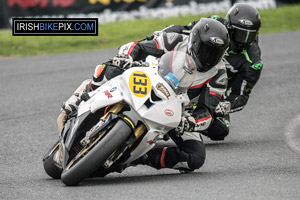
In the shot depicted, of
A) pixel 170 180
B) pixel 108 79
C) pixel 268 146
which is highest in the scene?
pixel 108 79

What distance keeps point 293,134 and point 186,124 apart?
2.84 meters

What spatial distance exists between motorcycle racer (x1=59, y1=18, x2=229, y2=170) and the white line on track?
1.58 metres

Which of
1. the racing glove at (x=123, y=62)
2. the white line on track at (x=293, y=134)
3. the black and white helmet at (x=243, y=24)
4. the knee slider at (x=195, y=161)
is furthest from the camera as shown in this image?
the black and white helmet at (x=243, y=24)

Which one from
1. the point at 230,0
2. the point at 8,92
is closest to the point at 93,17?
the point at 230,0

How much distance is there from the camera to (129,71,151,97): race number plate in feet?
19.0

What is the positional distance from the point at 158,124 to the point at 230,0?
13.0 meters

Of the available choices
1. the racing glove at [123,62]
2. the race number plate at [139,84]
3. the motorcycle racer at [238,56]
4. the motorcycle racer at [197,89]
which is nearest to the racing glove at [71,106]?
the motorcycle racer at [197,89]

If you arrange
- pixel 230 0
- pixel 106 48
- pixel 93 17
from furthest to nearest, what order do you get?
pixel 230 0
pixel 93 17
pixel 106 48

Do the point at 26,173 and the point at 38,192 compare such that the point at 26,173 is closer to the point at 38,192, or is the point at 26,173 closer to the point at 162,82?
the point at 38,192

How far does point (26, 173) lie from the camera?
6.68 meters

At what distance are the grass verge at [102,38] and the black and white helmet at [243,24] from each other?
27.2ft

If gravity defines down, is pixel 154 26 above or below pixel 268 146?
below

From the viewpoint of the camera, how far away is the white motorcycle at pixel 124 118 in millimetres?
5660

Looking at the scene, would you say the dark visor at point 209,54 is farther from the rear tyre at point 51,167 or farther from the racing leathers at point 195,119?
the rear tyre at point 51,167
